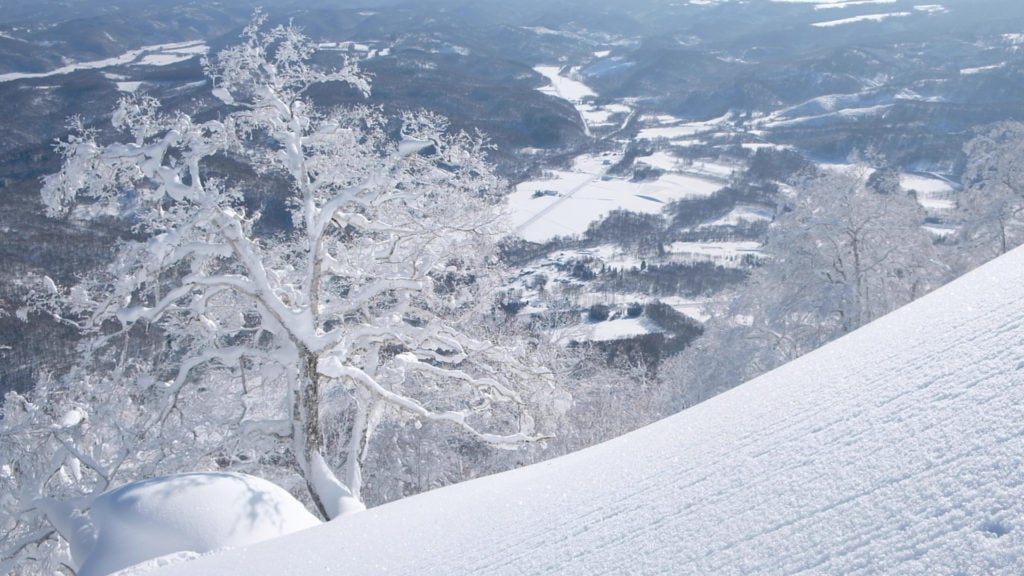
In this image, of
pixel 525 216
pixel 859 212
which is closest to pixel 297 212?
pixel 859 212

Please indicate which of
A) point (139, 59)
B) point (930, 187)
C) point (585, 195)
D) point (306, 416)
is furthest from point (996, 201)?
point (139, 59)

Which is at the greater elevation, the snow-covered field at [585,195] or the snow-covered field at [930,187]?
the snow-covered field at [930,187]

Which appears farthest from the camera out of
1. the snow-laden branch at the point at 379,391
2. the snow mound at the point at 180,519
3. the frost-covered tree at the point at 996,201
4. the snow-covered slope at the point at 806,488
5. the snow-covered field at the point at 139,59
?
the snow-covered field at the point at 139,59

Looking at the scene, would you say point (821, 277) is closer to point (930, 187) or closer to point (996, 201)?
point (996, 201)

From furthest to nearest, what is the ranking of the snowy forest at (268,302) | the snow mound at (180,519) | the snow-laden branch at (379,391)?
the snow-laden branch at (379,391) → the snowy forest at (268,302) → the snow mound at (180,519)

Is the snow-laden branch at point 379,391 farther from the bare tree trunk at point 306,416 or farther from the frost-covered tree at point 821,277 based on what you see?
the frost-covered tree at point 821,277

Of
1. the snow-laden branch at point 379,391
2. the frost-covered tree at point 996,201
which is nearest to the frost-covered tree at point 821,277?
the frost-covered tree at point 996,201

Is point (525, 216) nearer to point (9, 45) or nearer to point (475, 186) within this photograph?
point (475, 186)
